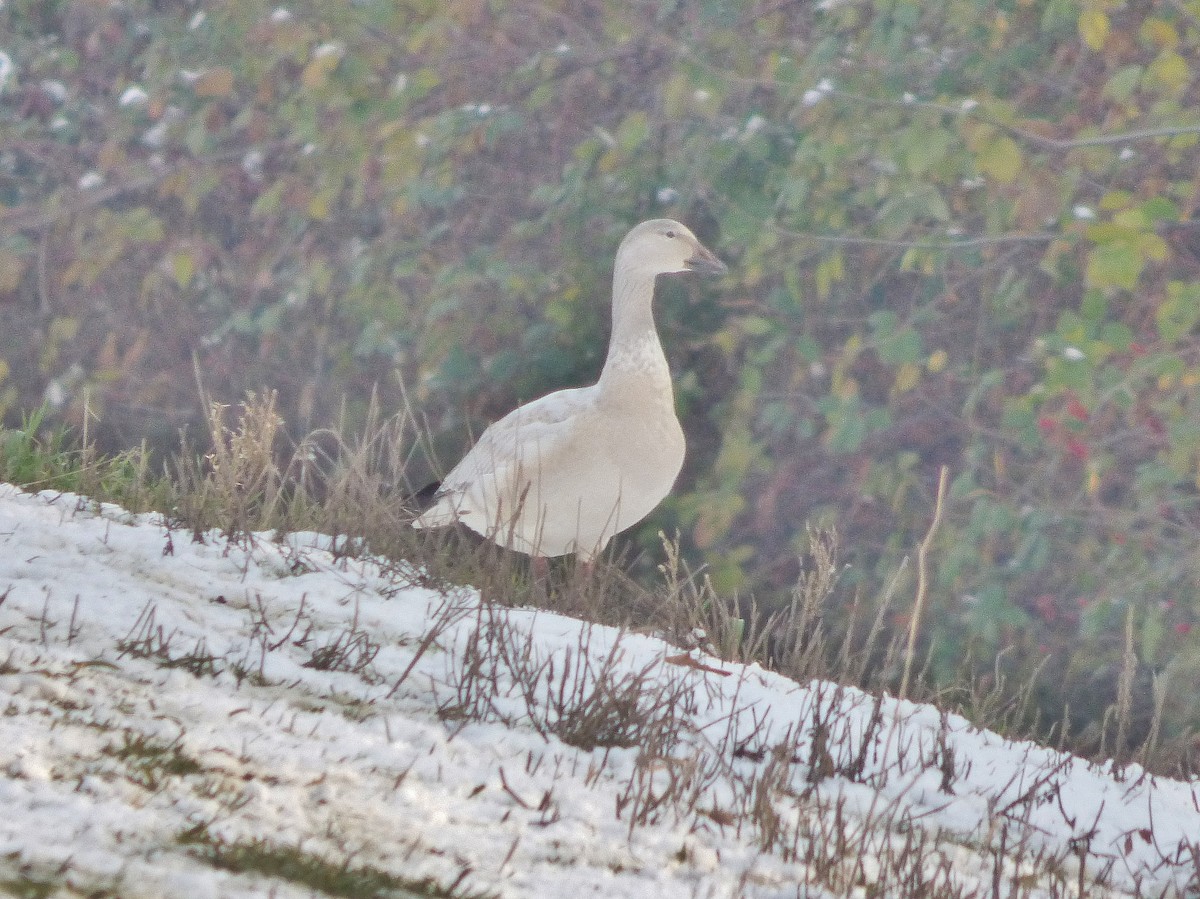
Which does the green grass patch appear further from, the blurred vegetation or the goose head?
the goose head

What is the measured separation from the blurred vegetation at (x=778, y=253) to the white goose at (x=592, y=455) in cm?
32

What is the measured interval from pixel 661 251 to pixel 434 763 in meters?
3.47

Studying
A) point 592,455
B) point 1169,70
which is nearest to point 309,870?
point 592,455

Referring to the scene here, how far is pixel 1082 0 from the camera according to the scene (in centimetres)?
567

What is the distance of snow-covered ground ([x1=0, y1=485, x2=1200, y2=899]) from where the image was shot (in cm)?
231

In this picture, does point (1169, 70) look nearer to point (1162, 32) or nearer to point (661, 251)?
point (1162, 32)

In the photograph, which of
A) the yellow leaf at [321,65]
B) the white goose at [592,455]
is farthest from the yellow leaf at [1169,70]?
the yellow leaf at [321,65]

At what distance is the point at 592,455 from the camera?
17.2 ft

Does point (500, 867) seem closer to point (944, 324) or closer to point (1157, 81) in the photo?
point (1157, 81)

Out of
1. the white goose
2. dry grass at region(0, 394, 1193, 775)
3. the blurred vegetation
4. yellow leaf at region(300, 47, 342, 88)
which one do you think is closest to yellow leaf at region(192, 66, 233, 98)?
the blurred vegetation

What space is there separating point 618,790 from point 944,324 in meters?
5.35

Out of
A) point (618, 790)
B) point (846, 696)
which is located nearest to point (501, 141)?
point (846, 696)

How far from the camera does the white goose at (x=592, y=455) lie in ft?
17.2

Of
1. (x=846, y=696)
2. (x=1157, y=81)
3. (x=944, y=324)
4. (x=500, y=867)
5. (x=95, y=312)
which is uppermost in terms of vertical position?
(x=1157, y=81)
